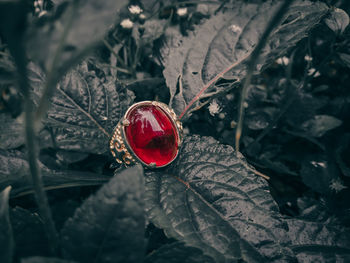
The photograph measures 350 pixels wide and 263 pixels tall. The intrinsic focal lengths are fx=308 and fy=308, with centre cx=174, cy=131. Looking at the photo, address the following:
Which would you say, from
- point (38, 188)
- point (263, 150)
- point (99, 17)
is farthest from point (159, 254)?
point (263, 150)

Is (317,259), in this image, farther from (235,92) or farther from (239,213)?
(235,92)

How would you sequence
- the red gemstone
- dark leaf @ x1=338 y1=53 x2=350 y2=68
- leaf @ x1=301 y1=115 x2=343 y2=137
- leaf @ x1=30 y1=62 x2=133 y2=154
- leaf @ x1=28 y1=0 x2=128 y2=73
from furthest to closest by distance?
leaf @ x1=301 y1=115 x2=343 y2=137 < dark leaf @ x1=338 y1=53 x2=350 y2=68 < leaf @ x1=30 y1=62 x2=133 y2=154 < the red gemstone < leaf @ x1=28 y1=0 x2=128 y2=73

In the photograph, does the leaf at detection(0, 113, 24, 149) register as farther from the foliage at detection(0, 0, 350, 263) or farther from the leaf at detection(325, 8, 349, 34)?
the leaf at detection(325, 8, 349, 34)

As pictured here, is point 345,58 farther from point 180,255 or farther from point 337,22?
point 180,255

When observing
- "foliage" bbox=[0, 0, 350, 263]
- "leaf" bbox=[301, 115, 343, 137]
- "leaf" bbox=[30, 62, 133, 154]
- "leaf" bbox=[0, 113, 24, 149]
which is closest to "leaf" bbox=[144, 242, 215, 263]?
"foliage" bbox=[0, 0, 350, 263]

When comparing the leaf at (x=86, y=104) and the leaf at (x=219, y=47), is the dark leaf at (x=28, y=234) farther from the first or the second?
the leaf at (x=219, y=47)

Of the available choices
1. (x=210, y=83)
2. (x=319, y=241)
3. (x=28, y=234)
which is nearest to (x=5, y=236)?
(x=28, y=234)

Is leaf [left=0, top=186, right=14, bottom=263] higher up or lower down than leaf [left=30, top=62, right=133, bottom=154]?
lower down

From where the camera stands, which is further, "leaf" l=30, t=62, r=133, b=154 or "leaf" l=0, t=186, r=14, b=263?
"leaf" l=30, t=62, r=133, b=154
